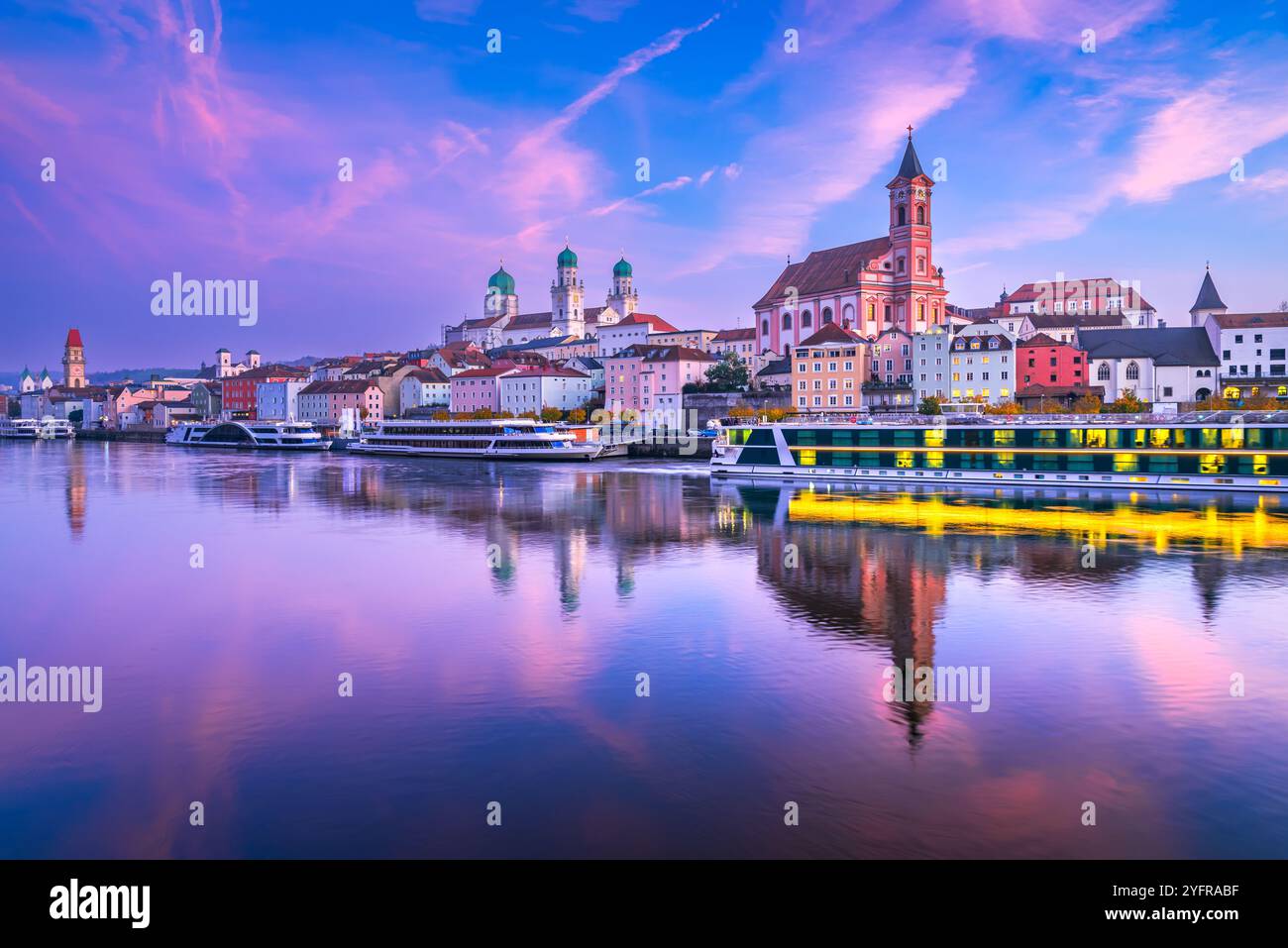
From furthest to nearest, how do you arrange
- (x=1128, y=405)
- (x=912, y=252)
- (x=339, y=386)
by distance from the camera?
(x=339, y=386) < (x=912, y=252) < (x=1128, y=405)

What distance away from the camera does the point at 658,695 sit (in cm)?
1143

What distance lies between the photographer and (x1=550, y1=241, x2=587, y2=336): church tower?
134m

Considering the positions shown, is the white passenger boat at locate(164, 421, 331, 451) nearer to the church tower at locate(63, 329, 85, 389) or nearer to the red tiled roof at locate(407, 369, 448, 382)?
the red tiled roof at locate(407, 369, 448, 382)

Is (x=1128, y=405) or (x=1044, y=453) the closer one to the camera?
(x=1044, y=453)

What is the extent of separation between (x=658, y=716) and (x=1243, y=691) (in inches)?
283

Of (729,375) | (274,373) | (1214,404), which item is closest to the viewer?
(1214,404)

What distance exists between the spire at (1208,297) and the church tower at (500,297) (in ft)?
320

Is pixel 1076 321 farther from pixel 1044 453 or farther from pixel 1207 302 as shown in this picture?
pixel 1044 453

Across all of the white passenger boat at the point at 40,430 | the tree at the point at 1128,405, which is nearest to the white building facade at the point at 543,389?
the tree at the point at 1128,405

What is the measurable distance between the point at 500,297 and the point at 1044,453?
124847mm

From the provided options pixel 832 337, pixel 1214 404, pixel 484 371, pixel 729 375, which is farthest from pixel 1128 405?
pixel 484 371
